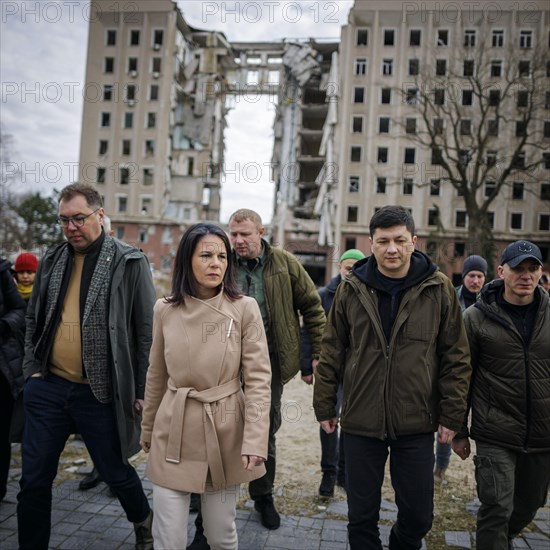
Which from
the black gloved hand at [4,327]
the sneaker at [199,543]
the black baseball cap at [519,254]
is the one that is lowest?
the sneaker at [199,543]

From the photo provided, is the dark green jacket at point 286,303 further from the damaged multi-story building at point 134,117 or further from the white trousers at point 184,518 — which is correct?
the damaged multi-story building at point 134,117

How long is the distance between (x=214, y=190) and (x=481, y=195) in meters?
25.8

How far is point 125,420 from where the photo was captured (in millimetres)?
3764

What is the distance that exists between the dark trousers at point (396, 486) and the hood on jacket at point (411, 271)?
1.00m

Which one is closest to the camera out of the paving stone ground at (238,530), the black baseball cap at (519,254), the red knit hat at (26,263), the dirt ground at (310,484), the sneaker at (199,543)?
the black baseball cap at (519,254)

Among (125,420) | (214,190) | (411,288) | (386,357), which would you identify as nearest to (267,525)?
(125,420)

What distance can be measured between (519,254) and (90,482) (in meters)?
4.44

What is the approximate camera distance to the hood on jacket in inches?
137

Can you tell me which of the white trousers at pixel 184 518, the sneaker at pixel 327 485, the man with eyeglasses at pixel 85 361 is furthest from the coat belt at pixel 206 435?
the sneaker at pixel 327 485

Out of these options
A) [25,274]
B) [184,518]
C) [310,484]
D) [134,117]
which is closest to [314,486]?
[310,484]

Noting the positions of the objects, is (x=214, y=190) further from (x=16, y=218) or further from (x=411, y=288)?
(x=411, y=288)

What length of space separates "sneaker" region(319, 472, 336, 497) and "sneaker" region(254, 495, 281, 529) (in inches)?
30.1

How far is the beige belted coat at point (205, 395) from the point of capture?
3.02 meters

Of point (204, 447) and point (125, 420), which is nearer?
point (204, 447)
